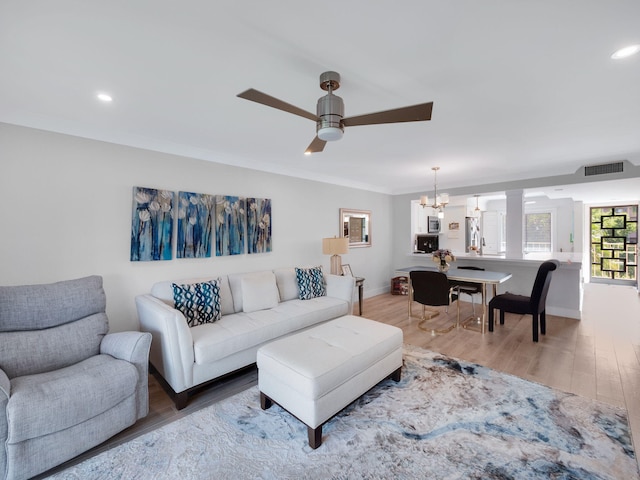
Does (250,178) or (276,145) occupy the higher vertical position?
(276,145)

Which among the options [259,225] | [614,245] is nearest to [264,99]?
[259,225]

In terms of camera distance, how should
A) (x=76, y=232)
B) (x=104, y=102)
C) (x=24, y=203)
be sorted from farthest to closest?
(x=76, y=232)
(x=24, y=203)
(x=104, y=102)

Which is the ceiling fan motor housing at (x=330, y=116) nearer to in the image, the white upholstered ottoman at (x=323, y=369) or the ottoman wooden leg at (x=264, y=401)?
the white upholstered ottoman at (x=323, y=369)

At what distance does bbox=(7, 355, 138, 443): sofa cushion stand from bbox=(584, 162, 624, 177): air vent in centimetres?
619

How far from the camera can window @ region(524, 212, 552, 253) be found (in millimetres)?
7969

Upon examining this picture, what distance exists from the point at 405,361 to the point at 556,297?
3399 mm

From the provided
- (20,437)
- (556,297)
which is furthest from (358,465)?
(556,297)

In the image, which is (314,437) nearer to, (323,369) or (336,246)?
(323,369)

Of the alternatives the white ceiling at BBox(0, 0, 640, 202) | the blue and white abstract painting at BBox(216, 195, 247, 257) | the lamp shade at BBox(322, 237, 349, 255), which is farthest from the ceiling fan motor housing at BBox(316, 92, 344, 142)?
the lamp shade at BBox(322, 237, 349, 255)

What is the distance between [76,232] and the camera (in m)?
2.69

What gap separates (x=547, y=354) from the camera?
3219 mm

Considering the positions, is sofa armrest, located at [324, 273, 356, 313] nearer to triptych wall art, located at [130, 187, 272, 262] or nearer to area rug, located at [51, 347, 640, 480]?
triptych wall art, located at [130, 187, 272, 262]

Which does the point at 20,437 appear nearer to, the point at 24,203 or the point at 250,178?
the point at 24,203

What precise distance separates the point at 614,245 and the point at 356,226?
25.4 ft
